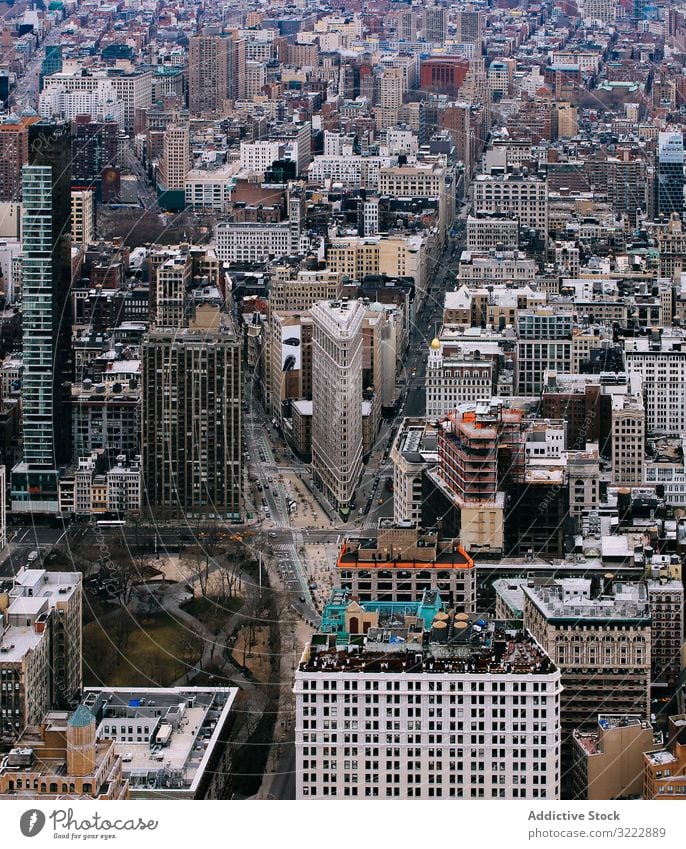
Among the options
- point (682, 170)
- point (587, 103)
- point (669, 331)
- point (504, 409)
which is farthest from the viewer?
point (587, 103)

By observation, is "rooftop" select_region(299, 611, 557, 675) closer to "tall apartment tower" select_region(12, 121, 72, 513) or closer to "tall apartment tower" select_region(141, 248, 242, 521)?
"tall apartment tower" select_region(141, 248, 242, 521)

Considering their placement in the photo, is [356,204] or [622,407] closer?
[622,407]

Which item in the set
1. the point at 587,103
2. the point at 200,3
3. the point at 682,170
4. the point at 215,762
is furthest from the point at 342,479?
the point at 200,3

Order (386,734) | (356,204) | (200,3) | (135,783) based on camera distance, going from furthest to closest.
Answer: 1. (200,3)
2. (356,204)
3. (135,783)
4. (386,734)

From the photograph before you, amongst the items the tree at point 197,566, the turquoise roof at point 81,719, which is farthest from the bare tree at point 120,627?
the turquoise roof at point 81,719

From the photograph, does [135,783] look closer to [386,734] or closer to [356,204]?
[386,734]

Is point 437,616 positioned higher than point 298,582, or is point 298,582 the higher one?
point 437,616
